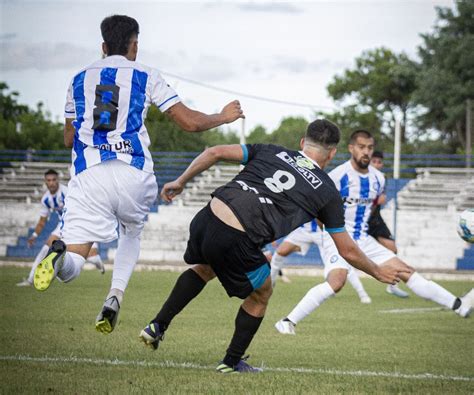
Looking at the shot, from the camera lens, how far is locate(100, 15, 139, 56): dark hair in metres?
6.40

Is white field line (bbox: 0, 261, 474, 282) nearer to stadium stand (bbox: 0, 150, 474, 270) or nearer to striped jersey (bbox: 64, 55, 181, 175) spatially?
stadium stand (bbox: 0, 150, 474, 270)

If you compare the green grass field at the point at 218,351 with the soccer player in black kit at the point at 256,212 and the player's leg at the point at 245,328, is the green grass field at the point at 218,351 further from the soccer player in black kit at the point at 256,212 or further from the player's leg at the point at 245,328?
the soccer player in black kit at the point at 256,212

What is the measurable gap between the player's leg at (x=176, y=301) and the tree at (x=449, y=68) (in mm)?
40781

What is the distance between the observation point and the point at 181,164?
86.3 feet

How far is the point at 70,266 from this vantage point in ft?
20.3

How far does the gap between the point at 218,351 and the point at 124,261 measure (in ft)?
4.95

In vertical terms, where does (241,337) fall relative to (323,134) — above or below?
below

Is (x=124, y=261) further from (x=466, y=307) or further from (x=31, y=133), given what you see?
(x=31, y=133)

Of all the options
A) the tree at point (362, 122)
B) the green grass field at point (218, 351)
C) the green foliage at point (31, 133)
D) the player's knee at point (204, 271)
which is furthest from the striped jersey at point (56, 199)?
the tree at point (362, 122)

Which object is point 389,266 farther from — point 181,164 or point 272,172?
point 181,164

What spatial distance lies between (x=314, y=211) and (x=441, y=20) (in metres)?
43.6

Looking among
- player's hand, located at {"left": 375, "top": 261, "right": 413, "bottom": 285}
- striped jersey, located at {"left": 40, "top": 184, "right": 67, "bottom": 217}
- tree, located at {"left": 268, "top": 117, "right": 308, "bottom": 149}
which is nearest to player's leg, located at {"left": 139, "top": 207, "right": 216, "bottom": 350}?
player's hand, located at {"left": 375, "top": 261, "right": 413, "bottom": 285}

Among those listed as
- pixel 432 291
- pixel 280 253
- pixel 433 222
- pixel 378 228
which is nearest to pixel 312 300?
pixel 432 291

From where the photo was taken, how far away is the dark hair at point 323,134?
6.78 m
